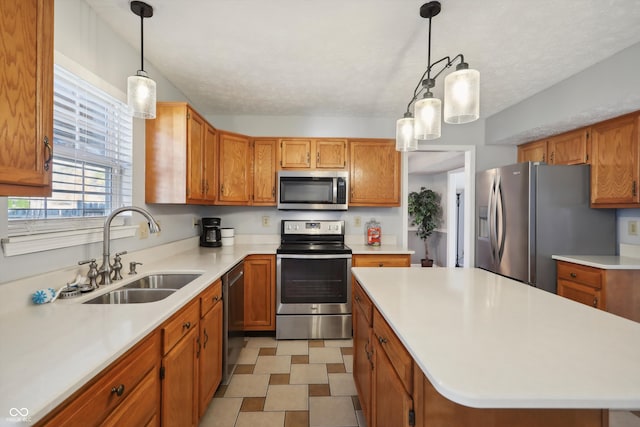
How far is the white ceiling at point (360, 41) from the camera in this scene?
5.50 ft

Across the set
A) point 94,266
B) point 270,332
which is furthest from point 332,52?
point 270,332

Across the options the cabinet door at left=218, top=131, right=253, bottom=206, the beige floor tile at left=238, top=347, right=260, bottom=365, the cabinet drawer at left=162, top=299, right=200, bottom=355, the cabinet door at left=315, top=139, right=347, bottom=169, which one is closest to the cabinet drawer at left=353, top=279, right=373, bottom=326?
the cabinet drawer at left=162, top=299, right=200, bottom=355

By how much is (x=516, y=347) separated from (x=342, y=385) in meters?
1.67

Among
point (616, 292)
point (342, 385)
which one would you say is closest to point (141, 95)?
point (342, 385)

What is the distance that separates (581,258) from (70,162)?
381cm

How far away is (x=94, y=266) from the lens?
152cm

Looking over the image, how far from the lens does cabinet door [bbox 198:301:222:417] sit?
1698 millimetres

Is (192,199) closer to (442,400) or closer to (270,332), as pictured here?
(270,332)

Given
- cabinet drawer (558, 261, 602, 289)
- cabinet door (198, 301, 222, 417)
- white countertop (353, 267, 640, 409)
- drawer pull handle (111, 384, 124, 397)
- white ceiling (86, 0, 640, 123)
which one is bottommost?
cabinet door (198, 301, 222, 417)

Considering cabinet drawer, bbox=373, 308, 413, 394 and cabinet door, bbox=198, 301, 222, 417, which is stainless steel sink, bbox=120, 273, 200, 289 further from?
cabinet drawer, bbox=373, 308, 413, 394

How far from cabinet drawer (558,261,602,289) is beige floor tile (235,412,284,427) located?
8.49 feet

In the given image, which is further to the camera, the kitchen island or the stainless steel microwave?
the stainless steel microwave

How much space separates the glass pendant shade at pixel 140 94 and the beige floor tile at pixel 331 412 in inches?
79.9

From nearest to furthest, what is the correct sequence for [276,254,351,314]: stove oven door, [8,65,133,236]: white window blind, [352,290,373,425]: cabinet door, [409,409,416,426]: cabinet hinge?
[409,409,416,426]: cabinet hinge → [8,65,133,236]: white window blind → [352,290,373,425]: cabinet door → [276,254,351,314]: stove oven door
